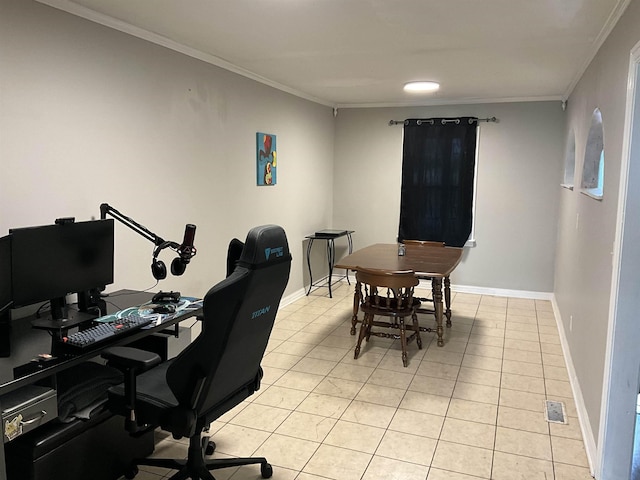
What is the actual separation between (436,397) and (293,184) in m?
3.03

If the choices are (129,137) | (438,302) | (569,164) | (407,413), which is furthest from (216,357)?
(569,164)

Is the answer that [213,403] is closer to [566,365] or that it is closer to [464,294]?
[566,365]

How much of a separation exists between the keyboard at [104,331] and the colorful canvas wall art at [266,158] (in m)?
2.65

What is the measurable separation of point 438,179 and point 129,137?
404 cm

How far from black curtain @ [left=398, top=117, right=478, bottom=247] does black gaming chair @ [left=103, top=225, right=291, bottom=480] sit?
176 inches

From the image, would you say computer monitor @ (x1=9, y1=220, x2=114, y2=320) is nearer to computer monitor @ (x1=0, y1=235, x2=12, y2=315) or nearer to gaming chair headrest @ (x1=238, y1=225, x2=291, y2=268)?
computer monitor @ (x1=0, y1=235, x2=12, y2=315)

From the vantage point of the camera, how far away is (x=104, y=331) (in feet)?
7.04

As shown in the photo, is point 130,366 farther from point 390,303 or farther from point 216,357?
point 390,303

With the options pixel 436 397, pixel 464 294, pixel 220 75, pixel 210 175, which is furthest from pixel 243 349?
pixel 464 294

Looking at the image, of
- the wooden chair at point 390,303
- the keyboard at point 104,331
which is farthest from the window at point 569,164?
the keyboard at point 104,331

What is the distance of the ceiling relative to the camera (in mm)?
2695

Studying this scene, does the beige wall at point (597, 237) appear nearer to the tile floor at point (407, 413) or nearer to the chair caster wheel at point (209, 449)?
the tile floor at point (407, 413)

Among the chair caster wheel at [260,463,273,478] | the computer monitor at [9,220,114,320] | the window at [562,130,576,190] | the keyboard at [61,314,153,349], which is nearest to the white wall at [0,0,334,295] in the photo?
the computer monitor at [9,220,114,320]

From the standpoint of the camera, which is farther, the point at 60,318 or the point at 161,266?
the point at 161,266
